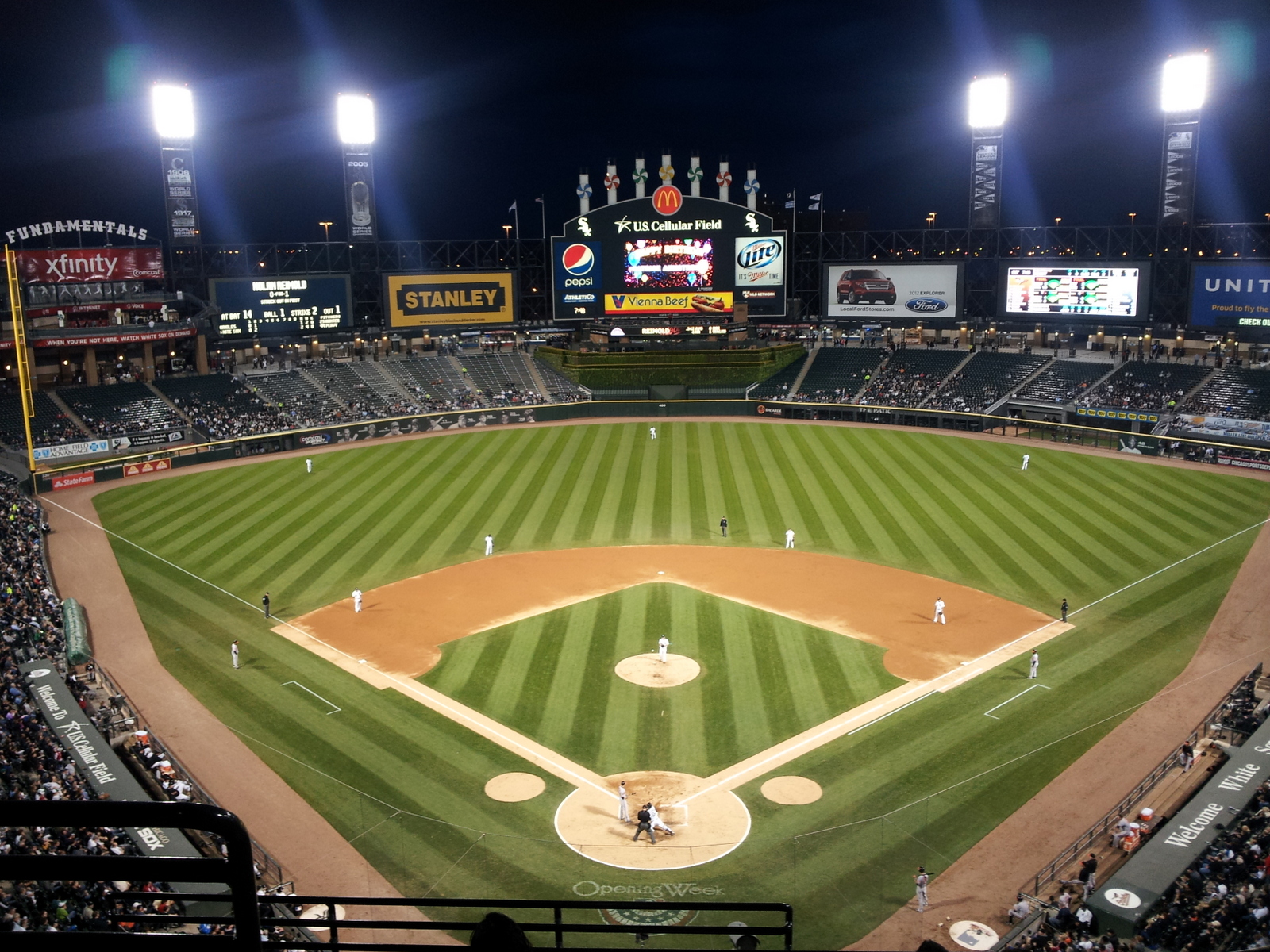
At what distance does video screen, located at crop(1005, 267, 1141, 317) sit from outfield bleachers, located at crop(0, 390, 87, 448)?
62.6 meters

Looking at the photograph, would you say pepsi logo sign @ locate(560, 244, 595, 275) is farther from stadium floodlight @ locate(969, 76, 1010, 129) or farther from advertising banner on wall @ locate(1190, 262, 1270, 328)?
advertising banner on wall @ locate(1190, 262, 1270, 328)

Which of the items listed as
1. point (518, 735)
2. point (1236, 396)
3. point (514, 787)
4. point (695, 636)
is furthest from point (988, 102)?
point (514, 787)

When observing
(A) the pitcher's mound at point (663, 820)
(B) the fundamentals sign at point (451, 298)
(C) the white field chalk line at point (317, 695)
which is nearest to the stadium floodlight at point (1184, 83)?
Result: (B) the fundamentals sign at point (451, 298)

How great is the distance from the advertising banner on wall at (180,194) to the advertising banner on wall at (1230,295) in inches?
2646

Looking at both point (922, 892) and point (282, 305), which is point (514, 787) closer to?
point (922, 892)

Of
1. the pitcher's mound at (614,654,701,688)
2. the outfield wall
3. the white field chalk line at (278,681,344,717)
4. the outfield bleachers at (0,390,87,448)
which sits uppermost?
the outfield bleachers at (0,390,87,448)

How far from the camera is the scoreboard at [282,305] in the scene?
69.8 meters

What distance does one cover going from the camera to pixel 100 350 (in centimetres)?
6400

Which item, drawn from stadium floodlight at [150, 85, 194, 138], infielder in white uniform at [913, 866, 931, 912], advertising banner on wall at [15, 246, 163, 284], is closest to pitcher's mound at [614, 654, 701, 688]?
infielder in white uniform at [913, 866, 931, 912]

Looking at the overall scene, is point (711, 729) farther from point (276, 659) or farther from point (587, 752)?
point (276, 659)

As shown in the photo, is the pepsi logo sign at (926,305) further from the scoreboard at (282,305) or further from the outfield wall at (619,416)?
the scoreboard at (282,305)

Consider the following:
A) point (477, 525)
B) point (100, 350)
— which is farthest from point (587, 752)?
point (100, 350)

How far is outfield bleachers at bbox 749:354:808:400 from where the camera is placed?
238 ft

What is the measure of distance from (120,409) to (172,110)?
20738 mm
